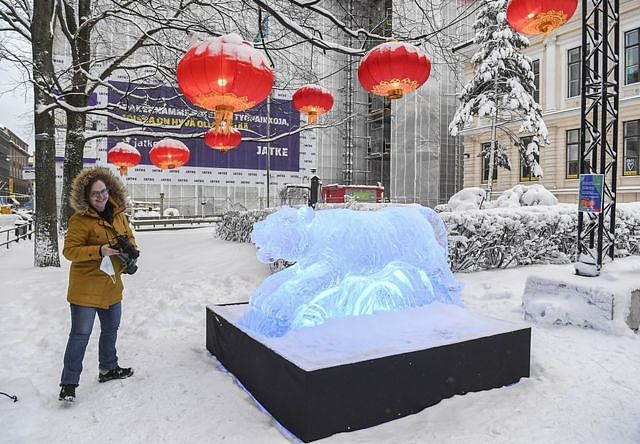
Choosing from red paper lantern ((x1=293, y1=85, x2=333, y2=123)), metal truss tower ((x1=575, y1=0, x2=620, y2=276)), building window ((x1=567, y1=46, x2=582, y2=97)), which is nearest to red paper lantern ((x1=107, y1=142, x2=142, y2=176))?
red paper lantern ((x1=293, y1=85, x2=333, y2=123))

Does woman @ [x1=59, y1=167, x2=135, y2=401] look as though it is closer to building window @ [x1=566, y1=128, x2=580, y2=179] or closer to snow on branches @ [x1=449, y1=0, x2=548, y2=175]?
snow on branches @ [x1=449, y1=0, x2=548, y2=175]

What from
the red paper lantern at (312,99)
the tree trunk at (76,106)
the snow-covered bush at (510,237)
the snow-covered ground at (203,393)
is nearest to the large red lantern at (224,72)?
the snow-covered ground at (203,393)

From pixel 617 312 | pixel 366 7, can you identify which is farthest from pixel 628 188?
pixel 617 312

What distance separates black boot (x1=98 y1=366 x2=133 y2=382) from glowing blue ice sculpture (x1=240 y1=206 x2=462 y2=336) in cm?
120

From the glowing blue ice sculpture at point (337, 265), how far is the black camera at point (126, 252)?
1.02m

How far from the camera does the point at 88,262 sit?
147 inches

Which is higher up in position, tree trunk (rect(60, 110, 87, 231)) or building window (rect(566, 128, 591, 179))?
building window (rect(566, 128, 591, 179))

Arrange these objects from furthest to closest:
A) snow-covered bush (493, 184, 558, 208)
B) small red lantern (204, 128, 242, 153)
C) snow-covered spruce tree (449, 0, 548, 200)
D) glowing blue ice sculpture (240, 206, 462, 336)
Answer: snow-covered spruce tree (449, 0, 548, 200), snow-covered bush (493, 184, 558, 208), small red lantern (204, 128, 242, 153), glowing blue ice sculpture (240, 206, 462, 336)

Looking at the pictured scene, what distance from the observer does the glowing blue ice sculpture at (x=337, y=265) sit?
374cm

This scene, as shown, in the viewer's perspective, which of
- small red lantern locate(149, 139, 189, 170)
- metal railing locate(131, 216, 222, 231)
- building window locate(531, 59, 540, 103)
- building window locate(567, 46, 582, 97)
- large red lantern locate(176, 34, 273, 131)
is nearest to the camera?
large red lantern locate(176, 34, 273, 131)

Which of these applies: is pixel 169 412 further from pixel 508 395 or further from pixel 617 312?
pixel 617 312

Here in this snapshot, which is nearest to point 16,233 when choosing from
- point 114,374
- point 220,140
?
point 220,140

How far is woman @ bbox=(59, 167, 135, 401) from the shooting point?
3.65 meters

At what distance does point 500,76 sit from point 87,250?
792 inches
